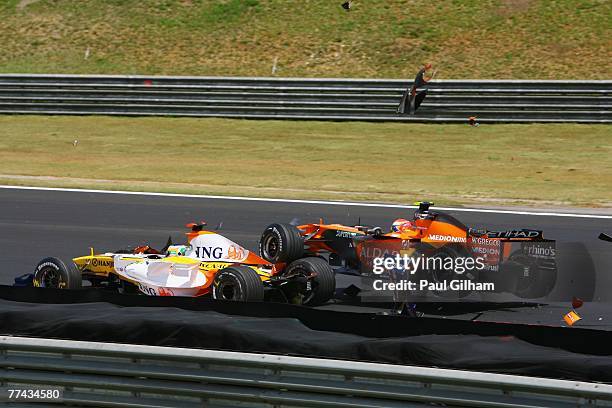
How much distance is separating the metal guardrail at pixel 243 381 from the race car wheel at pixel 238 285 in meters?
2.82

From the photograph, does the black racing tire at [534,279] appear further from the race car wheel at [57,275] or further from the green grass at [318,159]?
the green grass at [318,159]

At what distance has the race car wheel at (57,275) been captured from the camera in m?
10.2

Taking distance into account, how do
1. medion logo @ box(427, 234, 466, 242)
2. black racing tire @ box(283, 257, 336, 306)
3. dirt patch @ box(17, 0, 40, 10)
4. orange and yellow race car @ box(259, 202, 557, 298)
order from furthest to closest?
dirt patch @ box(17, 0, 40, 10) → medion logo @ box(427, 234, 466, 242) → black racing tire @ box(283, 257, 336, 306) → orange and yellow race car @ box(259, 202, 557, 298)

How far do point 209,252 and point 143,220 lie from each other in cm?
541

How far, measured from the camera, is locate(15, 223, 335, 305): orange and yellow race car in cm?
Answer: 948

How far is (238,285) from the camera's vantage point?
934cm

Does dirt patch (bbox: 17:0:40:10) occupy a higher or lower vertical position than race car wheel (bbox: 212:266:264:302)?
higher

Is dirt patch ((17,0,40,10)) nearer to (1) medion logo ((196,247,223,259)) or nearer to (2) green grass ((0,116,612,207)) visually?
(2) green grass ((0,116,612,207))

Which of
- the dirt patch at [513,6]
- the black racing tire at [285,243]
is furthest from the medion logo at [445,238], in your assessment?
the dirt patch at [513,6]

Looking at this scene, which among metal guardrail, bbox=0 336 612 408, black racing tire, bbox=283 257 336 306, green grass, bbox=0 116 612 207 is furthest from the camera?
green grass, bbox=0 116 612 207

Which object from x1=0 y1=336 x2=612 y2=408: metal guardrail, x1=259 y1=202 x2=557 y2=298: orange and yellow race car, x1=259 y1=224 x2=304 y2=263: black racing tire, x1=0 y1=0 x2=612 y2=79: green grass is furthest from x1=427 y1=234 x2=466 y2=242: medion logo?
x1=0 y1=0 x2=612 y2=79: green grass

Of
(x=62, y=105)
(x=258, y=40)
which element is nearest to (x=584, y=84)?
(x=258, y=40)

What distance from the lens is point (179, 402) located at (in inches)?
252

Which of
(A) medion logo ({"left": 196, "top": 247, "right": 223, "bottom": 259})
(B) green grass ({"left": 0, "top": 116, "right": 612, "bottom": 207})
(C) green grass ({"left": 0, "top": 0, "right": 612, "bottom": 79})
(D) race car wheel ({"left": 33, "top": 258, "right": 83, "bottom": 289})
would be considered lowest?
(D) race car wheel ({"left": 33, "top": 258, "right": 83, "bottom": 289})
